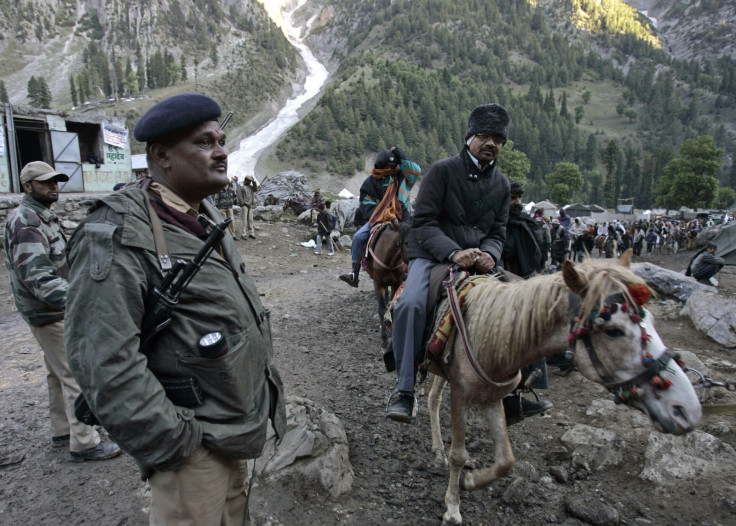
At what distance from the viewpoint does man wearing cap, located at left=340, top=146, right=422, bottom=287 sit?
22.8 ft

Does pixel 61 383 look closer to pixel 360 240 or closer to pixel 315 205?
pixel 360 240

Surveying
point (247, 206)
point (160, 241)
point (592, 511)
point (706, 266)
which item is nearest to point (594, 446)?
point (592, 511)

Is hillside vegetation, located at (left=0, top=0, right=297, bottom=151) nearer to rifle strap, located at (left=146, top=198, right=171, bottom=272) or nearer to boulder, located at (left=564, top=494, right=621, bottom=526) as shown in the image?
boulder, located at (left=564, top=494, right=621, bottom=526)

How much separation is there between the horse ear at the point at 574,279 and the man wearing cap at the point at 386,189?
4.54 metres

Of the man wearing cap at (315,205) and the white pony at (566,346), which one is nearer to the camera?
the white pony at (566,346)

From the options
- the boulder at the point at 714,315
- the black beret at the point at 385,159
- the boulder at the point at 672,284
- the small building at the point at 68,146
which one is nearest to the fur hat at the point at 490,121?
the black beret at the point at 385,159

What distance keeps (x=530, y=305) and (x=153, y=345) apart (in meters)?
2.02

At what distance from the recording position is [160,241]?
4.77ft

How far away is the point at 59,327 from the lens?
3.34 meters

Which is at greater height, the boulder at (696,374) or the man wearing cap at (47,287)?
the man wearing cap at (47,287)

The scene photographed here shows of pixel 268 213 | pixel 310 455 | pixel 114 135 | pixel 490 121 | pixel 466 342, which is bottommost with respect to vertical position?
pixel 268 213

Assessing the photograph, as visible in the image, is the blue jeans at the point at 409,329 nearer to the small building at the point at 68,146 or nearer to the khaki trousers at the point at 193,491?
the khaki trousers at the point at 193,491

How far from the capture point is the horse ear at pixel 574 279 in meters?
2.22

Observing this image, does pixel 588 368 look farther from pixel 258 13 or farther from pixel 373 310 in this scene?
pixel 258 13
